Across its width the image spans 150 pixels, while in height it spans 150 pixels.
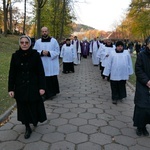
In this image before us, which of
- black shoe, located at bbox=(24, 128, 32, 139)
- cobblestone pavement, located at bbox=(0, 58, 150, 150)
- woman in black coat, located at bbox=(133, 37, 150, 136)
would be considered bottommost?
cobblestone pavement, located at bbox=(0, 58, 150, 150)

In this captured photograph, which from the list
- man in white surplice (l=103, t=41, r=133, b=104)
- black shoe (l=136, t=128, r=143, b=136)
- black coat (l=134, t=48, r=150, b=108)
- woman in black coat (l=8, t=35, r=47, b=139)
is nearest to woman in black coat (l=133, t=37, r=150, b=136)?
black coat (l=134, t=48, r=150, b=108)

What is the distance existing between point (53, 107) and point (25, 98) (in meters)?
2.34

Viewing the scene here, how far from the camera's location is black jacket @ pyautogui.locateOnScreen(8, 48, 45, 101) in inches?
189

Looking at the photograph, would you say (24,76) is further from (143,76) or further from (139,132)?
(139,132)

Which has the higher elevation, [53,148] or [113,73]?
[113,73]

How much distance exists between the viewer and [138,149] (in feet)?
15.0

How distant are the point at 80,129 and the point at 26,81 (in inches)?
60.3

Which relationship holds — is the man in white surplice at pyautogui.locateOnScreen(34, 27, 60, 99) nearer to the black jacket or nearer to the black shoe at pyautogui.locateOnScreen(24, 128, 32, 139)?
the black jacket

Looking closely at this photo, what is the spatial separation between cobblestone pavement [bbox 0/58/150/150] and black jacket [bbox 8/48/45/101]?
2.64ft

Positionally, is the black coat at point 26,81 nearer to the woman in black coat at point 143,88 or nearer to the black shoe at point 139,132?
the woman in black coat at point 143,88

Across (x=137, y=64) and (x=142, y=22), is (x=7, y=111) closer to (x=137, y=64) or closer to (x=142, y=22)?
(x=137, y=64)

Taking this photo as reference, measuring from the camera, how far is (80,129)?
17.8 ft

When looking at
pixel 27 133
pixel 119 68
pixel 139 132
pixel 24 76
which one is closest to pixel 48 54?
pixel 119 68

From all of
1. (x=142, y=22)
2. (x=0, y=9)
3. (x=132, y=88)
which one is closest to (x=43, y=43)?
(x=132, y=88)
